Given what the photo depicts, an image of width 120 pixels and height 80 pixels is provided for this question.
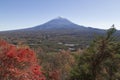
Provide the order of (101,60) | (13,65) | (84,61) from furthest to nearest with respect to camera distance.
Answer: (84,61) < (101,60) < (13,65)

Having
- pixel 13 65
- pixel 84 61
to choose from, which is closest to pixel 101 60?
pixel 84 61

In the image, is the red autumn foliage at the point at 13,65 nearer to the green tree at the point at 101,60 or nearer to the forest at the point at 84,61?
the forest at the point at 84,61

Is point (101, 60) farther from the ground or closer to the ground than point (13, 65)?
closer to the ground

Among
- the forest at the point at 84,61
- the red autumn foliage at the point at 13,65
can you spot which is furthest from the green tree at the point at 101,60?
the red autumn foliage at the point at 13,65

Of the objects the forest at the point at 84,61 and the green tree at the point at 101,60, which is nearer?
the forest at the point at 84,61

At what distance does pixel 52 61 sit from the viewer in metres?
61.2

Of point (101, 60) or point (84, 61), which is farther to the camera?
point (84, 61)

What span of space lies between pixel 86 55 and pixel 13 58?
26.1ft

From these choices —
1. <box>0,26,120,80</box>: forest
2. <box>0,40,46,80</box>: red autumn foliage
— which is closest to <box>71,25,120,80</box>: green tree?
<box>0,26,120,80</box>: forest

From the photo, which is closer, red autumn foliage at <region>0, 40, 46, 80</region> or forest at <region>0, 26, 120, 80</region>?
red autumn foliage at <region>0, 40, 46, 80</region>

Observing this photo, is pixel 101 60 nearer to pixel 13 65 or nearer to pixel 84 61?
pixel 84 61

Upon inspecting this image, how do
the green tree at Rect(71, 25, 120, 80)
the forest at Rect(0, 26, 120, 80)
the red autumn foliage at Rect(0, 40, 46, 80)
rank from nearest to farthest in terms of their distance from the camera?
the red autumn foliage at Rect(0, 40, 46, 80) → the forest at Rect(0, 26, 120, 80) → the green tree at Rect(71, 25, 120, 80)

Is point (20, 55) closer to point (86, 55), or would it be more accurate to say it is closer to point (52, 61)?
point (86, 55)

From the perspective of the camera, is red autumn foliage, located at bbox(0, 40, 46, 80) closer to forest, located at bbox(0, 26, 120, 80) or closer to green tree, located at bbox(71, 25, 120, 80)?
forest, located at bbox(0, 26, 120, 80)
